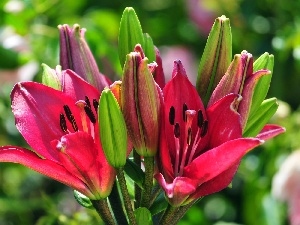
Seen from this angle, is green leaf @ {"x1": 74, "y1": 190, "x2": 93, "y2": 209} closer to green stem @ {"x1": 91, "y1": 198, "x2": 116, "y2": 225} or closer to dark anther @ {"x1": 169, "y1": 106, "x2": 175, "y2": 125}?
green stem @ {"x1": 91, "y1": 198, "x2": 116, "y2": 225}

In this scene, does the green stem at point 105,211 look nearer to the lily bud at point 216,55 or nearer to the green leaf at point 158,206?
the green leaf at point 158,206

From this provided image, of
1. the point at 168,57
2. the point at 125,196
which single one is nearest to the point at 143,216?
the point at 125,196

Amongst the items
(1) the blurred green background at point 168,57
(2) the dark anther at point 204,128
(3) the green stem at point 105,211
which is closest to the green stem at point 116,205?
(3) the green stem at point 105,211

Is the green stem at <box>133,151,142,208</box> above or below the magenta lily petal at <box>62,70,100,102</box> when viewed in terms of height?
below

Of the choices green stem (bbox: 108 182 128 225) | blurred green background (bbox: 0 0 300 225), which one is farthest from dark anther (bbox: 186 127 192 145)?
blurred green background (bbox: 0 0 300 225)

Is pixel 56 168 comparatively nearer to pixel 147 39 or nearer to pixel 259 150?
pixel 147 39

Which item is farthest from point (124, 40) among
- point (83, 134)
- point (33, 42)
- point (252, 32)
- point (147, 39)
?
point (252, 32)
